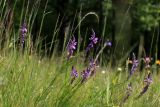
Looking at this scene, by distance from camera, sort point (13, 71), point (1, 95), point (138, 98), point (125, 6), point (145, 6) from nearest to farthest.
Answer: point (1, 95)
point (13, 71)
point (138, 98)
point (125, 6)
point (145, 6)

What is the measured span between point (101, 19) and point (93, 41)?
737 inches

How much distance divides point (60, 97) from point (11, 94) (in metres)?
0.28

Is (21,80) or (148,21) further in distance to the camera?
(148,21)

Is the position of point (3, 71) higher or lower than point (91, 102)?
higher

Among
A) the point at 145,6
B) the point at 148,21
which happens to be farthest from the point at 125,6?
the point at 148,21

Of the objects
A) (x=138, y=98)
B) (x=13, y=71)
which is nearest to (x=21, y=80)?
(x=13, y=71)

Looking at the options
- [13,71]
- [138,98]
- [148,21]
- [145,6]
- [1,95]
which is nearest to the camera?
[1,95]

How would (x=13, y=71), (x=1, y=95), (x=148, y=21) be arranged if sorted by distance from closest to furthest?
(x=1, y=95) < (x=13, y=71) < (x=148, y=21)

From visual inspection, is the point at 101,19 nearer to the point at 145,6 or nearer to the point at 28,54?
the point at 145,6

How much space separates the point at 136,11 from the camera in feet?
63.5

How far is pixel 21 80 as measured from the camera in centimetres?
287

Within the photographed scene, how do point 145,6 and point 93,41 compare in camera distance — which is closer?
point 93,41

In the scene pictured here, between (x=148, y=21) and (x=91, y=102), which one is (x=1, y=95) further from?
(x=148, y=21)

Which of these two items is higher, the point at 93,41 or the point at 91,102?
the point at 93,41
